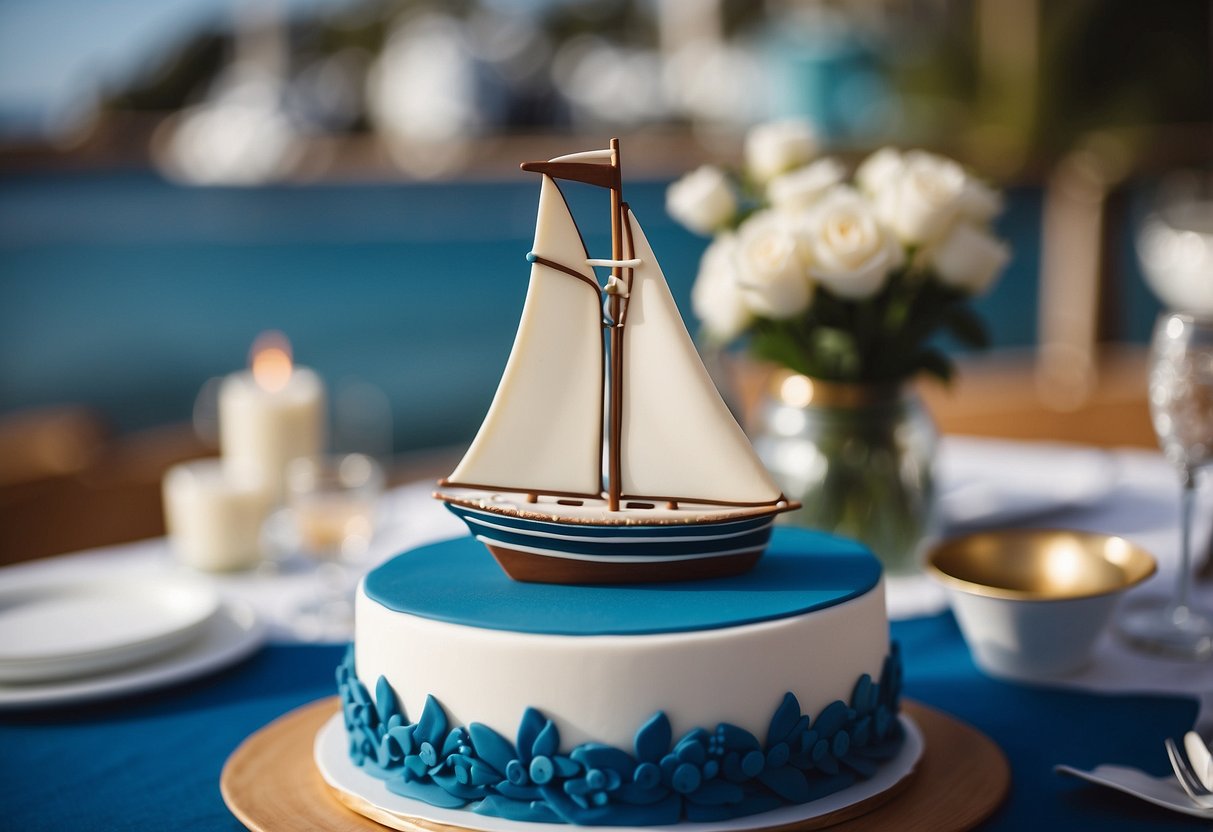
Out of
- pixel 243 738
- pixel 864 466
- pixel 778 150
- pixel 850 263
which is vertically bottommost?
pixel 243 738

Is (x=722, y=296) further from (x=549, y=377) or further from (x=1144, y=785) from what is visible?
(x=1144, y=785)

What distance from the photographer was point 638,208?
3148 mm

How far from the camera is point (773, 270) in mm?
1196

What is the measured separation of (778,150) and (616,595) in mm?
750

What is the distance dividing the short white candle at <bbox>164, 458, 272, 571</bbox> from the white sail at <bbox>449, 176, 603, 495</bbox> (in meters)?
0.62

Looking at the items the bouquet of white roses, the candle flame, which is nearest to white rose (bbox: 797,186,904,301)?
the bouquet of white roses

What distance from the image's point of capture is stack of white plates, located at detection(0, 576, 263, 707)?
3.27ft

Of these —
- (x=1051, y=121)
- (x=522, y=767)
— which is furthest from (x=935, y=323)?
(x=1051, y=121)

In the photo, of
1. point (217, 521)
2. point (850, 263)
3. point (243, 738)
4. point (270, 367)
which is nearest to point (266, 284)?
point (270, 367)

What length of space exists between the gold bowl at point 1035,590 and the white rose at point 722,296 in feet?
1.09

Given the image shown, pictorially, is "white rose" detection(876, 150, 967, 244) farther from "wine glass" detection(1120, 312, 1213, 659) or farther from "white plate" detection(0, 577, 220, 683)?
"white plate" detection(0, 577, 220, 683)

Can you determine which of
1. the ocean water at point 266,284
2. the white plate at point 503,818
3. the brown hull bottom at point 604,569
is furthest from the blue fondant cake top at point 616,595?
the ocean water at point 266,284

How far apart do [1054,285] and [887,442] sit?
256cm

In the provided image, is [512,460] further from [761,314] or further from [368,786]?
[761,314]
